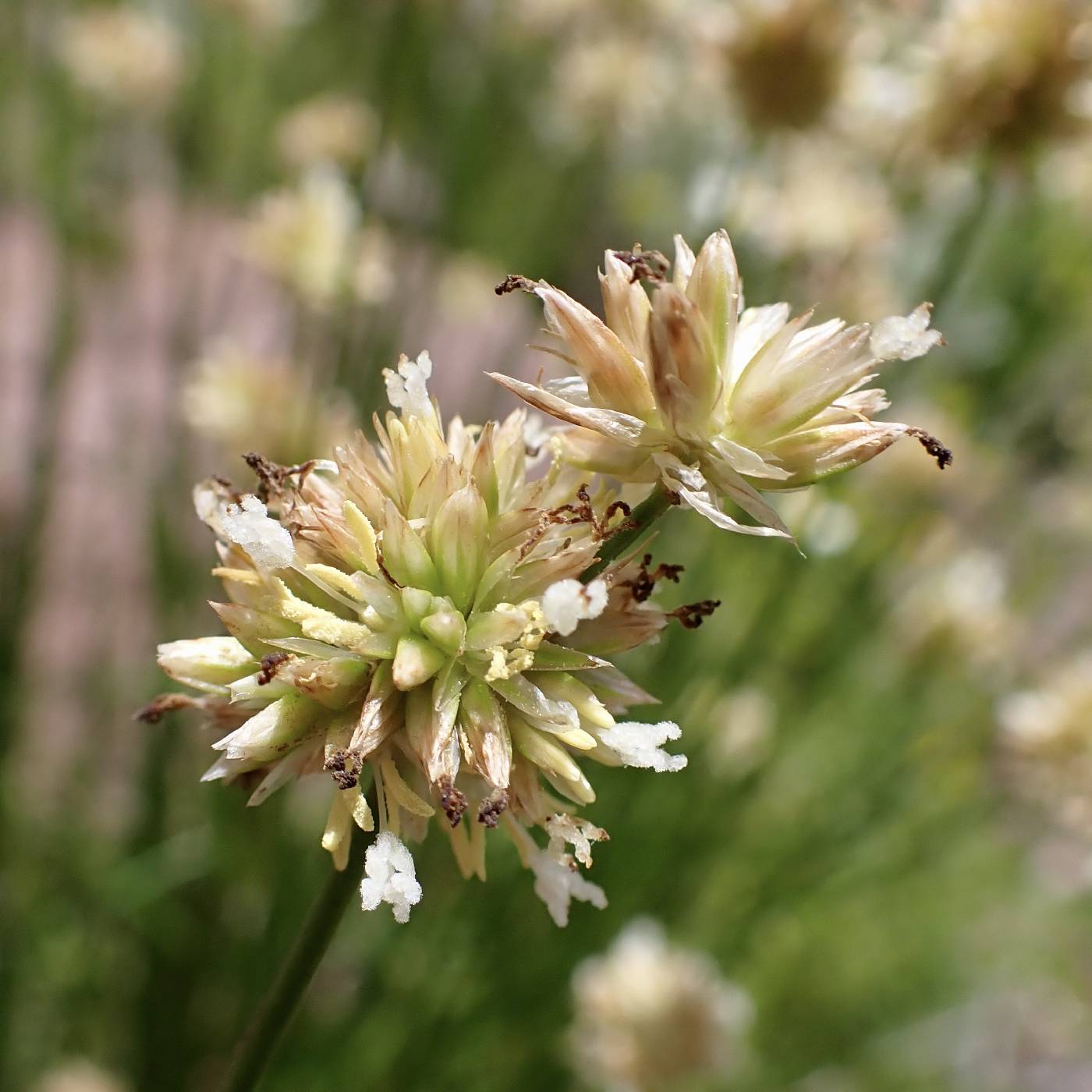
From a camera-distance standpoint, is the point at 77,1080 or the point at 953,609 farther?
the point at 953,609

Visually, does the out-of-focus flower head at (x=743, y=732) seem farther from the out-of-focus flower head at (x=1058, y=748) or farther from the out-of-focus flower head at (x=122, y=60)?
the out-of-focus flower head at (x=122, y=60)

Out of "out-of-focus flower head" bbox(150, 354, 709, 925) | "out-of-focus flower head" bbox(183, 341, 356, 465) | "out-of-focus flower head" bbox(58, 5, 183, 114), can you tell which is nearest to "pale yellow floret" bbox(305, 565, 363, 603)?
"out-of-focus flower head" bbox(150, 354, 709, 925)

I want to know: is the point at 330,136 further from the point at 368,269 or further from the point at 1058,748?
the point at 1058,748

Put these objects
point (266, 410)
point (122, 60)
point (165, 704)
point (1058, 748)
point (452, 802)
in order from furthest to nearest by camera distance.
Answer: point (122, 60) → point (1058, 748) → point (266, 410) → point (165, 704) → point (452, 802)

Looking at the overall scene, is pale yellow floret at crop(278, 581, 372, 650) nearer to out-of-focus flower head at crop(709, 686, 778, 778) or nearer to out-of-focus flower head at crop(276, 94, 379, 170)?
out-of-focus flower head at crop(709, 686, 778, 778)

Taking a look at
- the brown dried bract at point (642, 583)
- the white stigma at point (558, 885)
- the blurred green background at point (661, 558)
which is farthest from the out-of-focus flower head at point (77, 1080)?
the brown dried bract at point (642, 583)

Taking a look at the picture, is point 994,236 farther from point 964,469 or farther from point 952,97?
point 952,97

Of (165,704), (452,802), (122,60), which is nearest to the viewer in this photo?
(452,802)

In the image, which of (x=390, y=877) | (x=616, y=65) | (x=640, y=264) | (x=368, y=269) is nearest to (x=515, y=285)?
(x=640, y=264)
